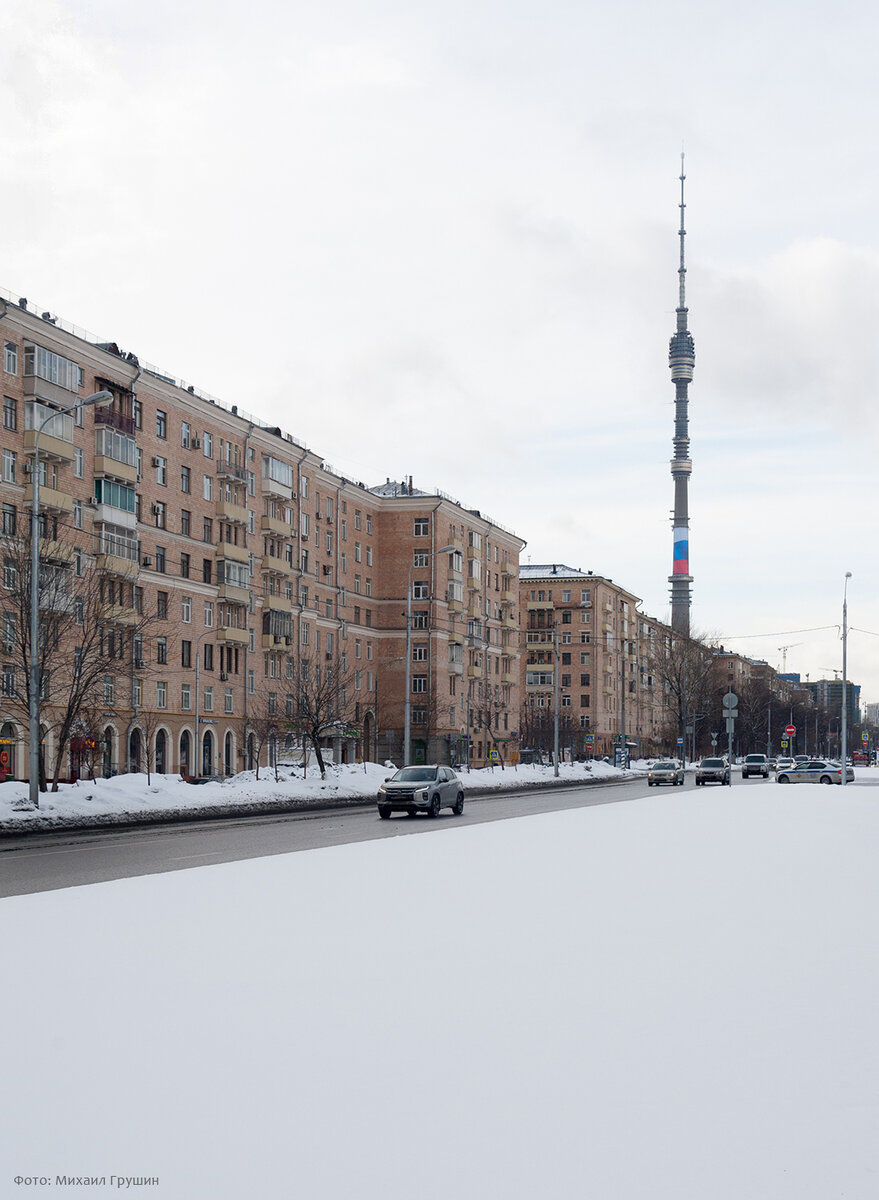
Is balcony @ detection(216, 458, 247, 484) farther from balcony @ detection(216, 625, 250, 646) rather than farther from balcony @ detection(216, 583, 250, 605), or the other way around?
balcony @ detection(216, 625, 250, 646)

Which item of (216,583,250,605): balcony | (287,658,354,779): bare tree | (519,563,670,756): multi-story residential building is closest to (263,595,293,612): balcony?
(216,583,250,605): balcony

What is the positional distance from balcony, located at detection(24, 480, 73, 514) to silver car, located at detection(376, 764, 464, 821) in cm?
2588

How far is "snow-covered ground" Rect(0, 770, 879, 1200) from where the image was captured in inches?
220

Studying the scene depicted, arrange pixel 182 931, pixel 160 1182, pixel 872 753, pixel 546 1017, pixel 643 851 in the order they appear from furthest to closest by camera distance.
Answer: pixel 872 753, pixel 643 851, pixel 182 931, pixel 546 1017, pixel 160 1182

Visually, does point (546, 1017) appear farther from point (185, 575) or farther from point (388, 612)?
point (388, 612)

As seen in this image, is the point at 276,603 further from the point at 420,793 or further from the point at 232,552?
the point at 420,793

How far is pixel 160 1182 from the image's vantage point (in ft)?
17.7

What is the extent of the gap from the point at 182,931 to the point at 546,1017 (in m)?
4.97

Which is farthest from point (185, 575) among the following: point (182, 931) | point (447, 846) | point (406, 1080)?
point (406, 1080)

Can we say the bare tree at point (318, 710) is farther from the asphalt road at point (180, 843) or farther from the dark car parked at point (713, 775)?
the dark car parked at point (713, 775)

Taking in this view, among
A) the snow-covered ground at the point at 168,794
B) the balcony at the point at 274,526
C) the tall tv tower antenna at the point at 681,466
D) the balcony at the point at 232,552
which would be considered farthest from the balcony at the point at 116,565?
the tall tv tower antenna at the point at 681,466

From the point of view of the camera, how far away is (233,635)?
7606 cm

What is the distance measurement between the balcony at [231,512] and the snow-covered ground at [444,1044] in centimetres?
6179

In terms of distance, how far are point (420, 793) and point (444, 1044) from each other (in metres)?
30.6
